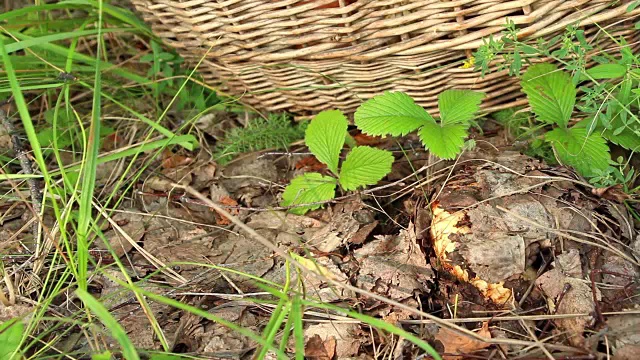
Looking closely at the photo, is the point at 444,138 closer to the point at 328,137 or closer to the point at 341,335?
the point at 328,137

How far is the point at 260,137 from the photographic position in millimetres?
1784

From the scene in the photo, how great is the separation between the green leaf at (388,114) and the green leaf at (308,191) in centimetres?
16

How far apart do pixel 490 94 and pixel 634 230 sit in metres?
0.48

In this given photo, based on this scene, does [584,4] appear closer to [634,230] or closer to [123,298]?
[634,230]

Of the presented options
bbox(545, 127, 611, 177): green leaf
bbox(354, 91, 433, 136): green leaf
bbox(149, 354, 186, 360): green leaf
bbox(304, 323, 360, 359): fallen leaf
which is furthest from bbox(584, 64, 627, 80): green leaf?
bbox(149, 354, 186, 360): green leaf

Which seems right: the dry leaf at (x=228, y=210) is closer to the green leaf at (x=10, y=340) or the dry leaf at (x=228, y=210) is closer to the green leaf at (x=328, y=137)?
the green leaf at (x=328, y=137)

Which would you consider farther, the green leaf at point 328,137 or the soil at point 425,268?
the green leaf at point 328,137

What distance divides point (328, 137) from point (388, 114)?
18cm

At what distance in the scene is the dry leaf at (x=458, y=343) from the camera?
1.15 metres

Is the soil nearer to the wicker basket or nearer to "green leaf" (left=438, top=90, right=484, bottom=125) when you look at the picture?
"green leaf" (left=438, top=90, right=484, bottom=125)

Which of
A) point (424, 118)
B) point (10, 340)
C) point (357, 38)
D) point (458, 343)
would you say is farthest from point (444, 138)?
point (10, 340)

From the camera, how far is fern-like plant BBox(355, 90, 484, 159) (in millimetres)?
1372

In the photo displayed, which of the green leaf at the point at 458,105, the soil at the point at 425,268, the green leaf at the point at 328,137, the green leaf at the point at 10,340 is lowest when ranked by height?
the soil at the point at 425,268

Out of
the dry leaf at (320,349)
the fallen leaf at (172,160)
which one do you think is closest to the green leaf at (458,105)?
the dry leaf at (320,349)
